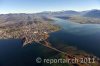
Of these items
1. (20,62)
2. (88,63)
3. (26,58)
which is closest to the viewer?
(88,63)

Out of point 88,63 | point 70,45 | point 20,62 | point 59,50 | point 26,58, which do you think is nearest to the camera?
point 88,63

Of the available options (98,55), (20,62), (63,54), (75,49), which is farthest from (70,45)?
(20,62)

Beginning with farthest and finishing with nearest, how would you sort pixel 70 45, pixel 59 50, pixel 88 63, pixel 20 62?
pixel 70 45 < pixel 59 50 < pixel 20 62 < pixel 88 63

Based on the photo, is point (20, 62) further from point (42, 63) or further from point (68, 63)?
point (68, 63)

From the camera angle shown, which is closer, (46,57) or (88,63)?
(88,63)

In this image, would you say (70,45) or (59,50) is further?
(70,45)

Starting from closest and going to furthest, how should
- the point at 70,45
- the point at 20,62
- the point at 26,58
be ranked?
the point at 20,62
the point at 26,58
the point at 70,45

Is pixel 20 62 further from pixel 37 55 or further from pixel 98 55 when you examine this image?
pixel 98 55

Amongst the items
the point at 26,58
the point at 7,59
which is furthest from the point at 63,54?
the point at 7,59
